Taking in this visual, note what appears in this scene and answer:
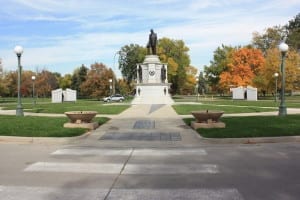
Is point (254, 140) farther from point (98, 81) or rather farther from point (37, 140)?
point (98, 81)

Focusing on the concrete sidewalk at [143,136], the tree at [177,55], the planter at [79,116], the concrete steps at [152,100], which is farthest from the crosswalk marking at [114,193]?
the tree at [177,55]

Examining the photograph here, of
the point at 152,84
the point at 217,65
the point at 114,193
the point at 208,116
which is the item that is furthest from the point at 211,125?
the point at 217,65

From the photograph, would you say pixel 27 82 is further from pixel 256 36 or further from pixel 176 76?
pixel 256 36

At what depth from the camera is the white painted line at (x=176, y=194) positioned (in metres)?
6.90

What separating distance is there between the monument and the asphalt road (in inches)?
1313

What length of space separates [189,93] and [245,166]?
139086 millimetres

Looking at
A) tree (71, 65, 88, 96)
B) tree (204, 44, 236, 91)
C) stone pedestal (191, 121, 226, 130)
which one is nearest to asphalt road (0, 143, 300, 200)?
stone pedestal (191, 121, 226, 130)

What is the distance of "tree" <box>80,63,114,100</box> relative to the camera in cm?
8331

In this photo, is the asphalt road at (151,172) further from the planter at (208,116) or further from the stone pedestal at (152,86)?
the stone pedestal at (152,86)

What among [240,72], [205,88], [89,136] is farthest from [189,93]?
[89,136]

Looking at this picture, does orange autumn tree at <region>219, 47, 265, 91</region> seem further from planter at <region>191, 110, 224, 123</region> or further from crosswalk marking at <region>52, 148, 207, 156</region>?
crosswalk marking at <region>52, 148, 207, 156</region>

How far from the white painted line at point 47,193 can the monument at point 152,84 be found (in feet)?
126

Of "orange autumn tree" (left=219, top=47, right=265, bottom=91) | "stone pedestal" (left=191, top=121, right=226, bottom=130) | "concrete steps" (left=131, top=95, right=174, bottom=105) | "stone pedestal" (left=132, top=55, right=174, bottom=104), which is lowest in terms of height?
"stone pedestal" (left=191, top=121, right=226, bottom=130)

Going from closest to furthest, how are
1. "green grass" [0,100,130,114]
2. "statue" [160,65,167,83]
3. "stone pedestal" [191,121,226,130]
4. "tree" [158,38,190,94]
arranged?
"stone pedestal" [191,121,226,130] < "green grass" [0,100,130,114] < "statue" [160,65,167,83] < "tree" [158,38,190,94]
